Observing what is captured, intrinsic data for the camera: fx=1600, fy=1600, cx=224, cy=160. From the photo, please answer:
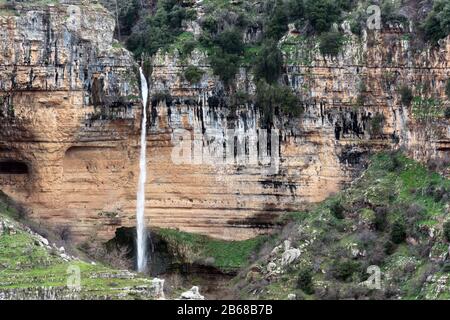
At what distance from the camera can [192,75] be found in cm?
7356

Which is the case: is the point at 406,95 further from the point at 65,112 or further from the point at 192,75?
the point at 65,112

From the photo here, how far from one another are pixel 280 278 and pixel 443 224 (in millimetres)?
7215

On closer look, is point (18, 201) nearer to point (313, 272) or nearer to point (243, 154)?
point (243, 154)

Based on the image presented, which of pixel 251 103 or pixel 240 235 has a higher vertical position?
pixel 251 103

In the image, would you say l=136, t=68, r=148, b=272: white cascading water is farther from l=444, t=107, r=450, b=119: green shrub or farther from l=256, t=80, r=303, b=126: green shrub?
l=444, t=107, r=450, b=119: green shrub

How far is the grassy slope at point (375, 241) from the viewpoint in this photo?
203 ft

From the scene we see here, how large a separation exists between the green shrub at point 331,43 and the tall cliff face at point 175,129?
12.7 inches

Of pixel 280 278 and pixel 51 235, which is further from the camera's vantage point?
pixel 51 235

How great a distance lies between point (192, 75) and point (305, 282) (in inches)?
555

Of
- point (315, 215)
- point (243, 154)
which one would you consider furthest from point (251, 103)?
point (315, 215)

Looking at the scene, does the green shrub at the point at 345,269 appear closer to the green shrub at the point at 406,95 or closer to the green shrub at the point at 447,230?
the green shrub at the point at 447,230

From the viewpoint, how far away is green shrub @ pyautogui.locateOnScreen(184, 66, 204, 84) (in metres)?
73.6

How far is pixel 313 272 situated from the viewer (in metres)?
64.5

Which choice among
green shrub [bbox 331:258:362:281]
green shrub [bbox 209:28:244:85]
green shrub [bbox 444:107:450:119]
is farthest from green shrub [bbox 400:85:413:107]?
green shrub [bbox 331:258:362:281]
